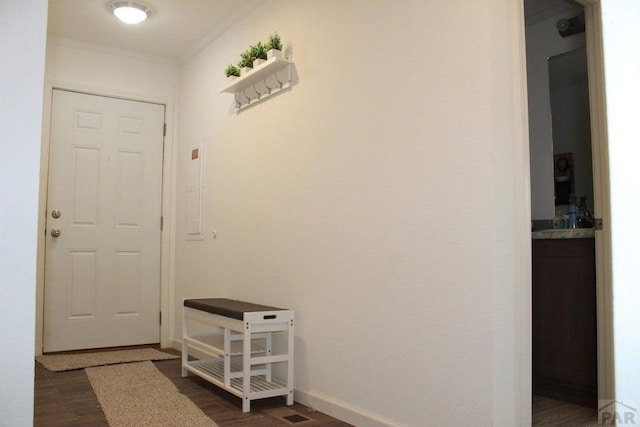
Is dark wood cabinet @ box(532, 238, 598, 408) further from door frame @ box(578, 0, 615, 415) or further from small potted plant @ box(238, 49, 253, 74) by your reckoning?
small potted plant @ box(238, 49, 253, 74)

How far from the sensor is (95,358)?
3.92 metres

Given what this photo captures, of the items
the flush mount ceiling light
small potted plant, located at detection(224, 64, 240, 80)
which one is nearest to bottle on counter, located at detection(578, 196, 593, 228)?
small potted plant, located at detection(224, 64, 240, 80)

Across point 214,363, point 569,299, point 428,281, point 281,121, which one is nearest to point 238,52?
point 281,121

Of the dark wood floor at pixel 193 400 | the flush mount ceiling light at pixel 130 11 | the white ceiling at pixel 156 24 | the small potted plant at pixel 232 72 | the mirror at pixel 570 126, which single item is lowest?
the dark wood floor at pixel 193 400

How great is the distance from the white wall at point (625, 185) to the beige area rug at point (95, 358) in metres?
3.84

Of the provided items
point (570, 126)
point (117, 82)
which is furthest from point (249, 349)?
point (117, 82)

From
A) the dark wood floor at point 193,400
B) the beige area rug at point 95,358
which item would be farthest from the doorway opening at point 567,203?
Answer: the beige area rug at point 95,358

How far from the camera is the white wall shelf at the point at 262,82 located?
3.12 m

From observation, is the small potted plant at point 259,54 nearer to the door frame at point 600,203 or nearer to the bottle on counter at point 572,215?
the door frame at point 600,203

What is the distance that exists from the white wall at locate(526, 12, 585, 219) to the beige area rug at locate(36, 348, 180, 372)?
2.97 m

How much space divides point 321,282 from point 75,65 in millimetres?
3086

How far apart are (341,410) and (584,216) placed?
198 cm

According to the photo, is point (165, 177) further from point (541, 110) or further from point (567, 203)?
point (567, 203)

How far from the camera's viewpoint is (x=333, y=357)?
2617 mm
